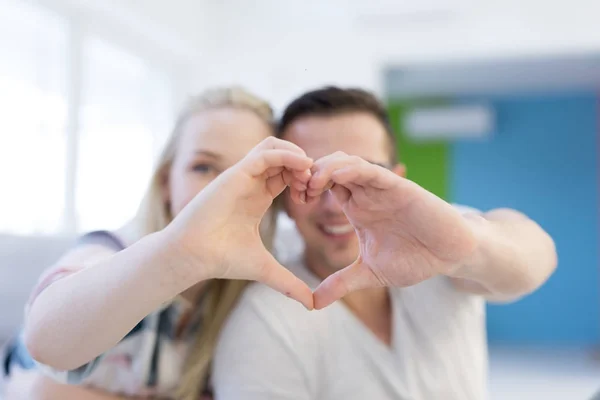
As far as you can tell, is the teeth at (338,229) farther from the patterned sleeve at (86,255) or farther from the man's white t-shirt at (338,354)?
the patterned sleeve at (86,255)

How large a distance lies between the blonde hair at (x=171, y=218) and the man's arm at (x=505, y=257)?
282 millimetres

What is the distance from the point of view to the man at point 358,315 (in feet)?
2.45

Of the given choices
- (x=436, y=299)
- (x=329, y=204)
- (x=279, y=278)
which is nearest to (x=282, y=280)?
(x=279, y=278)

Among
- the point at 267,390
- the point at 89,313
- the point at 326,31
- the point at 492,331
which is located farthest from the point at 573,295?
the point at 89,313

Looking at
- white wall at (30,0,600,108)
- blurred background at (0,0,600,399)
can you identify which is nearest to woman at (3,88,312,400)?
blurred background at (0,0,600,399)

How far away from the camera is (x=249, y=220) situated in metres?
0.58

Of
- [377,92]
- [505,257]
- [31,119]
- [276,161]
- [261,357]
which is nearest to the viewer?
[276,161]

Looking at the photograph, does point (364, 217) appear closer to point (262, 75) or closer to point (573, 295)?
point (262, 75)

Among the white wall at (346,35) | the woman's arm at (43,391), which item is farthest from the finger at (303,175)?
the white wall at (346,35)

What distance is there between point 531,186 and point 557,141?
0.33 m

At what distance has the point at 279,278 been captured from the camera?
604 mm

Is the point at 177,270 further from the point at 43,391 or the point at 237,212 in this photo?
the point at 43,391

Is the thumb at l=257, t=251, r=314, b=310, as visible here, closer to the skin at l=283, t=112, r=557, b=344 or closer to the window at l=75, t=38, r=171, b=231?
the skin at l=283, t=112, r=557, b=344

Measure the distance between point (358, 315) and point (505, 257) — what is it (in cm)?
24
